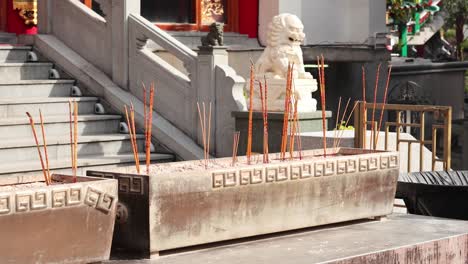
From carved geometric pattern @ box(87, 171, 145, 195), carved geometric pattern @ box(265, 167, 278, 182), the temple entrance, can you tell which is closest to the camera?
carved geometric pattern @ box(87, 171, 145, 195)

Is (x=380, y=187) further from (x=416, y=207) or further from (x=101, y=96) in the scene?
(x=101, y=96)

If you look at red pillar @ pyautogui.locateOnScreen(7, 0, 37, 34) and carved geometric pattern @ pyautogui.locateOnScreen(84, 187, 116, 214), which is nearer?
carved geometric pattern @ pyautogui.locateOnScreen(84, 187, 116, 214)

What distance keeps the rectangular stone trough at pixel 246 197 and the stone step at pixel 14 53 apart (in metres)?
6.86

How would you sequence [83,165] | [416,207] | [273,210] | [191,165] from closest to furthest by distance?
[273,210], [191,165], [416,207], [83,165]

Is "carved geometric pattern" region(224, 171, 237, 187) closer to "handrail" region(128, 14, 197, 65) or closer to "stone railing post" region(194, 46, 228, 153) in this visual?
"stone railing post" region(194, 46, 228, 153)

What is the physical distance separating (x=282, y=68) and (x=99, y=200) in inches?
259

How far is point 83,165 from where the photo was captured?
415 inches

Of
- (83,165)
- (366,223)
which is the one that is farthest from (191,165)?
(83,165)

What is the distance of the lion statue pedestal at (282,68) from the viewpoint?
11.2 metres

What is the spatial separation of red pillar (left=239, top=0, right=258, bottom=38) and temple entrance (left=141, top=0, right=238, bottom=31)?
4.0 inches

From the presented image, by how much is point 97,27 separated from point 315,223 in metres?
7.22

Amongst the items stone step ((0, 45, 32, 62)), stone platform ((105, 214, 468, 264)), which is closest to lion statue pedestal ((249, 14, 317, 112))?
stone step ((0, 45, 32, 62))

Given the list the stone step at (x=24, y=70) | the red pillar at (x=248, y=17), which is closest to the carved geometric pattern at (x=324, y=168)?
the stone step at (x=24, y=70)

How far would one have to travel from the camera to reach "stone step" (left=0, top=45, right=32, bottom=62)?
12547 millimetres
